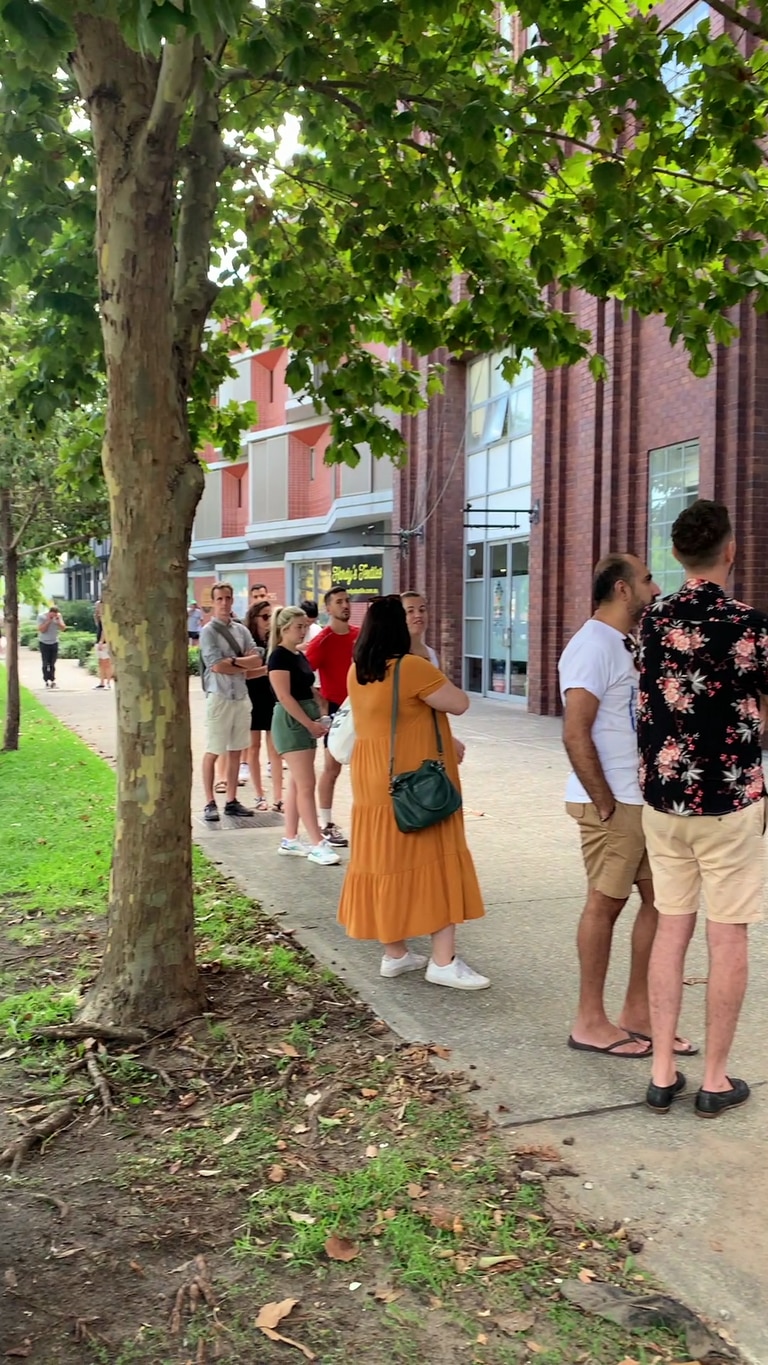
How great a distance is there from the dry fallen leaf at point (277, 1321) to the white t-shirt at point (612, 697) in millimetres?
2011

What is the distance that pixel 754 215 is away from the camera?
5812mm

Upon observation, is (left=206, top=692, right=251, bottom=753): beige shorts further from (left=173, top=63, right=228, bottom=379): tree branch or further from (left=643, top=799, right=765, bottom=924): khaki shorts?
(left=643, top=799, right=765, bottom=924): khaki shorts

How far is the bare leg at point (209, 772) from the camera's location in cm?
868

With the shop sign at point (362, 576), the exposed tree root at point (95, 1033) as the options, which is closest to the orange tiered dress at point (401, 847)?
the exposed tree root at point (95, 1033)

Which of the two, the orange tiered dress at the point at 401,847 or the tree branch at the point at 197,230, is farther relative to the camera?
the orange tiered dress at the point at 401,847

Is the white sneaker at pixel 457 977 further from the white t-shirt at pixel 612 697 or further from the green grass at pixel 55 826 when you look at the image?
the green grass at pixel 55 826

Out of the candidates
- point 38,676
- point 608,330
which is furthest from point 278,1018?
point 38,676

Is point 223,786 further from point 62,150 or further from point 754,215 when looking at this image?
point 754,215

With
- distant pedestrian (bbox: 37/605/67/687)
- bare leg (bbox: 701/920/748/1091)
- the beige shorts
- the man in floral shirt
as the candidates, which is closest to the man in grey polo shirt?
the beige shorts

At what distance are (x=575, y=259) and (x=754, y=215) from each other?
1.15m

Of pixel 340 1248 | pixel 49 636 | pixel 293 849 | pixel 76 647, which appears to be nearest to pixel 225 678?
pixel 293 849

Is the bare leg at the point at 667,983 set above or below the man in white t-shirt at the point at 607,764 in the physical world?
below

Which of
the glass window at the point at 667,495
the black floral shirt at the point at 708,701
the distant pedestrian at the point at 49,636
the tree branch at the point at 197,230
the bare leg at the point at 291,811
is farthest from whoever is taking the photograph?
the distant pedestrian at the point at 49,636

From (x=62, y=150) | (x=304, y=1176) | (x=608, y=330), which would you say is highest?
(x=608, y=330)
